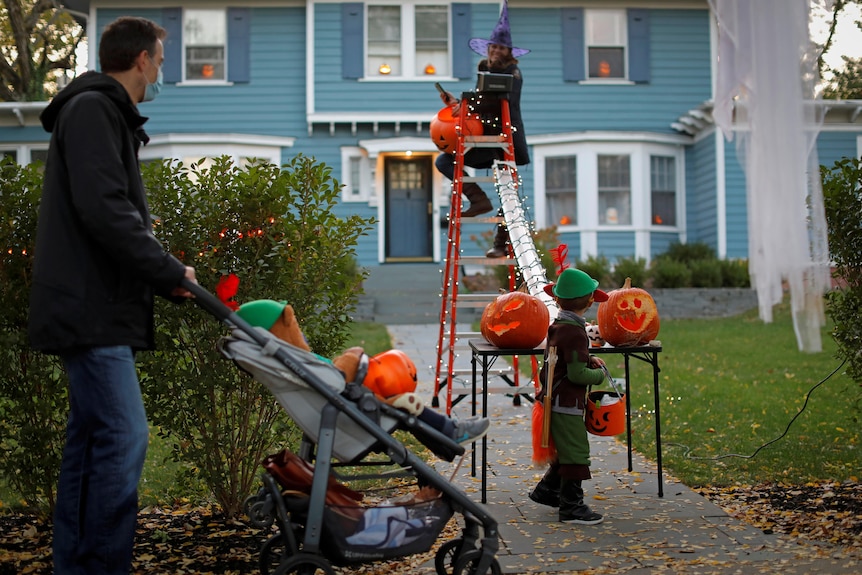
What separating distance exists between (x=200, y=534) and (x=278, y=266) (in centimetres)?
145

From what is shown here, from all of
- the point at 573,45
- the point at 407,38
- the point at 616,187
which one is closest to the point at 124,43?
the point at 407,38

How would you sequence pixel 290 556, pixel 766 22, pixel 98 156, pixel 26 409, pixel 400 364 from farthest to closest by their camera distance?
pixel 766 22
pixel 26 409
pixel 400 364
pixel 290 556
pixel 98 156

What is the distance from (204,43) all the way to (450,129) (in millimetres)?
14113

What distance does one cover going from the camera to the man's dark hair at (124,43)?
11.9 feet

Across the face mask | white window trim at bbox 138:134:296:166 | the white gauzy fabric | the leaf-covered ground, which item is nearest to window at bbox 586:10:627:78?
white window trim at bbox 138:134:296:166

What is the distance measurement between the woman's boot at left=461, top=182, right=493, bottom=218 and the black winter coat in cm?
465

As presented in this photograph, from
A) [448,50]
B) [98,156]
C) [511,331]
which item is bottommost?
[511,331]

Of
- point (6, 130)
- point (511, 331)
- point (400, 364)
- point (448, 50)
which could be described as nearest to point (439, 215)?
point (448, 50)

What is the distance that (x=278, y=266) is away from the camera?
4852mm

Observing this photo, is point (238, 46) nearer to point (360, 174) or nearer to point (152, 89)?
point (360, 174)

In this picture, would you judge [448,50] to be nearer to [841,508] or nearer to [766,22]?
[766,22]

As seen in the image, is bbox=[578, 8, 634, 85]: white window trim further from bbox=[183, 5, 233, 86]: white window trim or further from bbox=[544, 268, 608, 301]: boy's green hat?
bbox=[544, 268, 608, 301]: boy's green hat

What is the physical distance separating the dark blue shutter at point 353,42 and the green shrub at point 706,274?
8.14m

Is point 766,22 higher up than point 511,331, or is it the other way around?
point 766,22
